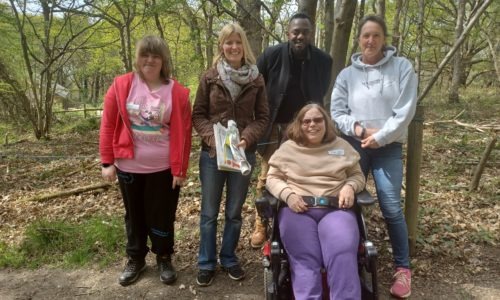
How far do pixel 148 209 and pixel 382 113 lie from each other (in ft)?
6.58

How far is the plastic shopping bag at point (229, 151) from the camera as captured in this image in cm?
292

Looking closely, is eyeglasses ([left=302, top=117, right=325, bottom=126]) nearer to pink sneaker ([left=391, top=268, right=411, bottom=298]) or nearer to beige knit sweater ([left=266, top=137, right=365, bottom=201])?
beige knit sweater ([left=266, top=137, right=365, bottom=201])

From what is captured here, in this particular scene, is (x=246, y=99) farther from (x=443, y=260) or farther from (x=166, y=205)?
(x=443, y=260)

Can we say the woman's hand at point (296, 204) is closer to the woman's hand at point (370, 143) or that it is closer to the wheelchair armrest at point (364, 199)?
the wheelchair armrest at point (364, 199)

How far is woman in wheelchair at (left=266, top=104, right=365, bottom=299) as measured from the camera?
8.18ft

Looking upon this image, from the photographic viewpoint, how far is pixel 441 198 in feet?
16.2

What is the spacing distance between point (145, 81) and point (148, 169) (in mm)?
682

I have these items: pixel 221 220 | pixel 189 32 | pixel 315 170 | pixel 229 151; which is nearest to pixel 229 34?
pixel 229 151

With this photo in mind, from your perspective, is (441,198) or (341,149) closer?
(341,149)

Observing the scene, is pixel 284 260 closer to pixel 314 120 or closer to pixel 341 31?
pixel 314 120

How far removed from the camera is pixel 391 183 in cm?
308

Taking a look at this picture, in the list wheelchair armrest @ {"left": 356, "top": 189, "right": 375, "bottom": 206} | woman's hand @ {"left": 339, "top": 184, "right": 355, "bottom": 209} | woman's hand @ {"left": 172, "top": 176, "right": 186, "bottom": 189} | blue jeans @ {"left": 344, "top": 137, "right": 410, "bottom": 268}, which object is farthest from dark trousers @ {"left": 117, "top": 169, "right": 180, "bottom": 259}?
blue jeans @ {"left": 344, "top": 137, "right": 410, "bottom": 268}

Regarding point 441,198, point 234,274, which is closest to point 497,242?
point 441,198

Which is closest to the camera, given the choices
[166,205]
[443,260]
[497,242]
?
[166,205]
